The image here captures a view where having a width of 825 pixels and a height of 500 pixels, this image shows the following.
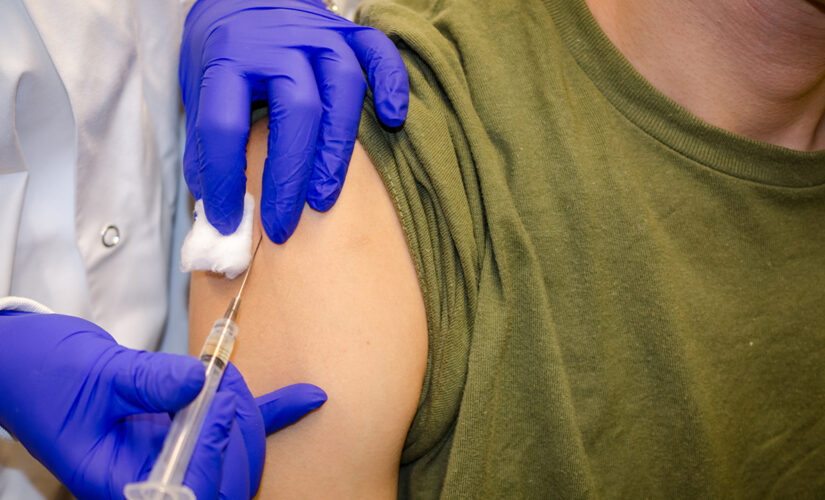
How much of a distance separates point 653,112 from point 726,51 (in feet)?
0.55

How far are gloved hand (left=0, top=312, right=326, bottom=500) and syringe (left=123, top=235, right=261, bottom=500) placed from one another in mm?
23

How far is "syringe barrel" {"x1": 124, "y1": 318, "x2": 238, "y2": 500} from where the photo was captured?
62 centimetres

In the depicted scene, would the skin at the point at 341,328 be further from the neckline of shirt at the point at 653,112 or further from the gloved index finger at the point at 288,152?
the neckline of shirt at the point at 653,112

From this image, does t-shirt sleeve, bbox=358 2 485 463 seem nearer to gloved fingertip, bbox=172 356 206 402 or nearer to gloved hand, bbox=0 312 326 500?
gloved hand, bbox=0 312 326 500

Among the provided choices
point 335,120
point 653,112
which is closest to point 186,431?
point 335,120

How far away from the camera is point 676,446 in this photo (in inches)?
36.7

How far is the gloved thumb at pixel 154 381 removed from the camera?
0.66 metres

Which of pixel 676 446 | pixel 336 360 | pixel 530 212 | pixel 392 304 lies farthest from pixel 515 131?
pixel 676 446

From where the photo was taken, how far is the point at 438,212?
0.87 m

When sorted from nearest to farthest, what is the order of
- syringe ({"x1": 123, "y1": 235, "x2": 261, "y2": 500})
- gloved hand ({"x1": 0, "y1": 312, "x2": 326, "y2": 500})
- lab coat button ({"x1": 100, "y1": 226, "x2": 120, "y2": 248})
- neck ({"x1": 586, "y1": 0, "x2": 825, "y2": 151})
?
syringe ({"x1": 123, "y1": 235, "x2": 261, "y2": 500}) → gloved hand ({"x1": 0, "y1": 312, "x2": 326, "y2": 500}) → neck ({"x1": 586, "y1": 0, "x2": 825, "y2": 151}) → lab coat button ({"x1": 100, "y1": 226, "x2": 120, "y2": 248})

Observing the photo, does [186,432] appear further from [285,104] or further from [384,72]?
[384,72]

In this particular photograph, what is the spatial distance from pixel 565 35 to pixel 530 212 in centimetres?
31

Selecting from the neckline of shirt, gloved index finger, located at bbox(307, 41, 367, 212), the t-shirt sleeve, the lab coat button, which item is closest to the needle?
gloved index finger, located at bbox(307, 41, 367, 212)

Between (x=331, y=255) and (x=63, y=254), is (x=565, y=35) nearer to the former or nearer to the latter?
(x=331, y=255)
